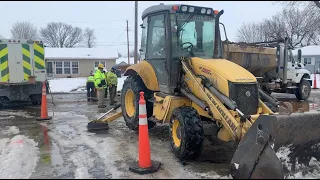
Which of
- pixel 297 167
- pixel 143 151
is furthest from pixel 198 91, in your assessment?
pixel 297 167

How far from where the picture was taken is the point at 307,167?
4918 millimetres

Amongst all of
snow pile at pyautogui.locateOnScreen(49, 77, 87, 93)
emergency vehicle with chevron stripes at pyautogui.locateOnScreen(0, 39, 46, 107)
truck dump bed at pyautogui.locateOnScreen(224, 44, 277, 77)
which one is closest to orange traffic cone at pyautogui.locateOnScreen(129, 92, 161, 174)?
emergency vehicle with chevron stripes at pyautogui.locateOnScreen(0, 39, 46, 107)

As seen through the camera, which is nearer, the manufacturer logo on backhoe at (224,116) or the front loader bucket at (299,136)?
the front loader bucket at (299,136)

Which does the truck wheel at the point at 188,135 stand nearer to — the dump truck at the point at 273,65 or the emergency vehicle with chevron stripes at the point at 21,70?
the dump truck at the point at 273,65

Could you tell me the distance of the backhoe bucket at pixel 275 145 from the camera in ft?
14.2

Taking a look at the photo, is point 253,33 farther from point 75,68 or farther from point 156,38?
point 156,38

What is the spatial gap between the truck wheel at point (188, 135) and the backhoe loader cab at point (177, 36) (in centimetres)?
111

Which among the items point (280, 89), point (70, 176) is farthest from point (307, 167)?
point (280, 89)

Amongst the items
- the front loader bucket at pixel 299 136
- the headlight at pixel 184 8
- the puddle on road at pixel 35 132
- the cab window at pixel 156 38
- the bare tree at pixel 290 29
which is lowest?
the puddle on road at pixel 35 132

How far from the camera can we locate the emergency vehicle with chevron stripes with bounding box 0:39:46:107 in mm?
12141

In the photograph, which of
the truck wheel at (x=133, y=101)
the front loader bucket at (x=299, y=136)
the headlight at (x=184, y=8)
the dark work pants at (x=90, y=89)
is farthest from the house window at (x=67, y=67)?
the front loader bucket at (x=299, y=136)

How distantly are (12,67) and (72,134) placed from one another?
5957 millimetres

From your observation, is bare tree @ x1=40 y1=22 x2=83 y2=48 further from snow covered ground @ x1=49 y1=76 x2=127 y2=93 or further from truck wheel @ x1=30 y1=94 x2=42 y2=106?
truck wheel @ x1=30 y1=94 x2=42 y2=106

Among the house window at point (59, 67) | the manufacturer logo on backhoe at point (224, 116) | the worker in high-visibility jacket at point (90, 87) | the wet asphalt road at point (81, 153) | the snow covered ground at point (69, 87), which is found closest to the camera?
the wet asphalt road at point (81, 153)
